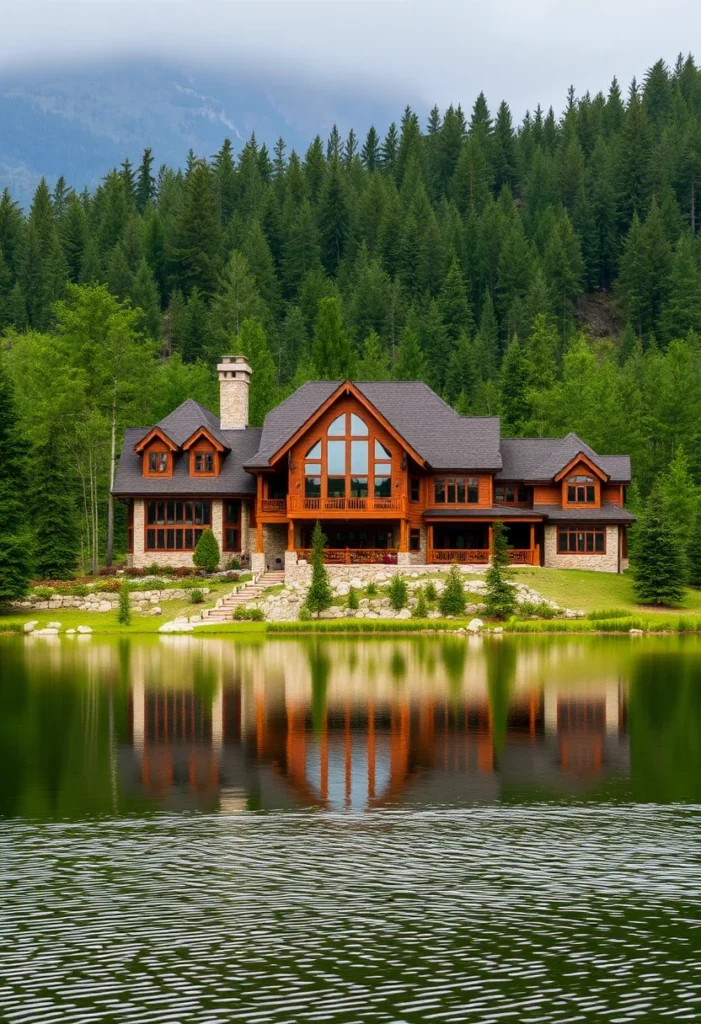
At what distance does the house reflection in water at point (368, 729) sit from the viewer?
1892 cm

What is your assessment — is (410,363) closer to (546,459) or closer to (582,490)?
(546,459)

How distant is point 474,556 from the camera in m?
54.4

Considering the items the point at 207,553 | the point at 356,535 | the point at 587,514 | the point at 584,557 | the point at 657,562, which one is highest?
the point at 587,514

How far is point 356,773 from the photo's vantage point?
65.5 ft

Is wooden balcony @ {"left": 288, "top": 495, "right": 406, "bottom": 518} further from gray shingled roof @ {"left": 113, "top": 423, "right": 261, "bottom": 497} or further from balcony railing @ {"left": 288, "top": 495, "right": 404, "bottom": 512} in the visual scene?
gray shingled roof @ {"left": 113, "top": 423, "right": 261, "bottom": 497}

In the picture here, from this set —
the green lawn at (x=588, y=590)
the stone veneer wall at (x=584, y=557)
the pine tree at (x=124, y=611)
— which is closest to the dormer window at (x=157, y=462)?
the pine tree at (x=124, y=611)

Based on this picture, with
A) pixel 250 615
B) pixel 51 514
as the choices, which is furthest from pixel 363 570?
pixel 51 514

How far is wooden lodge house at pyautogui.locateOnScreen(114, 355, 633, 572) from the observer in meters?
53.9

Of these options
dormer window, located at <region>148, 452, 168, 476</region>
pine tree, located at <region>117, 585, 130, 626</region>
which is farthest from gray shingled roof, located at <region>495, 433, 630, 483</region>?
pine tree, located at <region>117, 585, 130, 626</region>

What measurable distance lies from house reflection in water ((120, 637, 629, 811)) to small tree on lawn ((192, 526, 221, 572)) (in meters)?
19.0

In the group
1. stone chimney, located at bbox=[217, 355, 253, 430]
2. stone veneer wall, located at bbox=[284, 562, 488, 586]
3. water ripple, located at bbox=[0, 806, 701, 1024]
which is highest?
stone chimney, located at bbox=[217, 355, 253, 430]

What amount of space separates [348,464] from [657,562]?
13.5 meters

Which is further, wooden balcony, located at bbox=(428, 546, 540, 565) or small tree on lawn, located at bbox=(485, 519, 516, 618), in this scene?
wooden balcony, located at bbox=(428, 546, 540, 565)

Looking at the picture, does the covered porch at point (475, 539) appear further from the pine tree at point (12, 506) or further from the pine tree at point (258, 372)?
the pine tree at point (258, 372)
